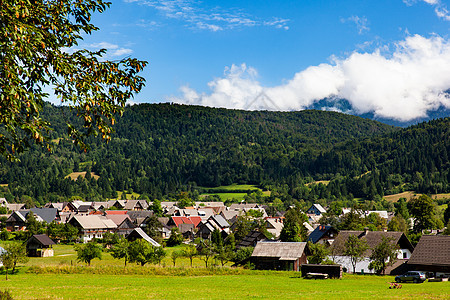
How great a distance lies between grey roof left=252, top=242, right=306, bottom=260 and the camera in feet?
201

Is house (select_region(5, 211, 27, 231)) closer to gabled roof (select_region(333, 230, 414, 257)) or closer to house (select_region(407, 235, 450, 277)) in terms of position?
gabled roof (select_region(333, 230, 414, 257))

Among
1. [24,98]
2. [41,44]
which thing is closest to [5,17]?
[41,44]

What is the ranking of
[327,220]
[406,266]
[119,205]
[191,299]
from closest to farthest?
[191,299]
[406,266]
[327,220]
[119,205]

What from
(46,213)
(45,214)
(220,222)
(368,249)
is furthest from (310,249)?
(46,213)

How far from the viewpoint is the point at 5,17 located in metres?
11.3

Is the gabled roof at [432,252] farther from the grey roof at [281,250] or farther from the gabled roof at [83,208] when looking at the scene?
the gabled roof at [83,208]

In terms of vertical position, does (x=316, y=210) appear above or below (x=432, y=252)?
above

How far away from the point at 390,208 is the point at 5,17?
18585 centimetres

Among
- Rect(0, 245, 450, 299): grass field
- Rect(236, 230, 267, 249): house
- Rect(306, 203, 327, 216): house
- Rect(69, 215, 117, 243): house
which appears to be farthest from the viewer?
Rect(306, 203, 327, 216): house

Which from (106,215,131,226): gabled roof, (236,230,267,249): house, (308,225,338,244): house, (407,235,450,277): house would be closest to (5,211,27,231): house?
(106,215,131,226): gabled roof

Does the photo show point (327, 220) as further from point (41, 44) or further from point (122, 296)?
point (41, 44)

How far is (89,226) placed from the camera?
10494 cm

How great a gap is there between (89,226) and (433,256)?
7548 centimetres

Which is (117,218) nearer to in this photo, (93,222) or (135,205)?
(93,222)
